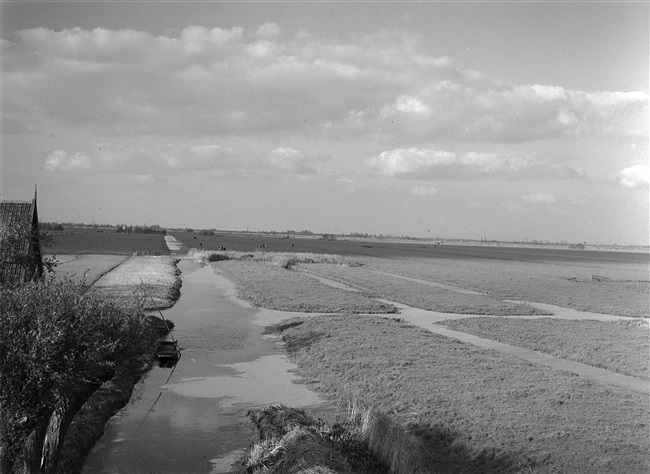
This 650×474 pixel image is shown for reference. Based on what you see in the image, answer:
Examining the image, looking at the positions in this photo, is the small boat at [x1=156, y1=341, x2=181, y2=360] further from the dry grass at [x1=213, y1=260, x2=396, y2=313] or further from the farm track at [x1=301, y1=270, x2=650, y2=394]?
the dry grass at [x1=213, y1=260, x2=396, y2=313]

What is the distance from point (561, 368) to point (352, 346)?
11896mm

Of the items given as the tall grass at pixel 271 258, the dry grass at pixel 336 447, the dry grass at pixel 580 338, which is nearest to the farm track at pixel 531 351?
the dry grass at pixel 580 338

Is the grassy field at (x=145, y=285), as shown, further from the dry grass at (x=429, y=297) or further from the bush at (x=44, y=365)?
the bush at (x=44, y=365)

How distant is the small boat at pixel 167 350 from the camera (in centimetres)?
3553

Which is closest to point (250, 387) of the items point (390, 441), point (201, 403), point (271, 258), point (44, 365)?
point (201, 403)

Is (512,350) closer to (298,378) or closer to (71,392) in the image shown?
(298,378)

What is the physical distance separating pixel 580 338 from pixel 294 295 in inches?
1244

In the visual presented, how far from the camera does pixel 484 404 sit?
Result: 24641 millimetres

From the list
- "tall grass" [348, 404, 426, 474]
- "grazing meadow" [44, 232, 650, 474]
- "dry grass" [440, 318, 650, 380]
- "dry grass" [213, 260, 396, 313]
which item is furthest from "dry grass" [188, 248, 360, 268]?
"tall grass" [348, 404, 426, 474]

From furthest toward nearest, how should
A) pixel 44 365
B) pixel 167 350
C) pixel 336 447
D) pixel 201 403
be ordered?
pixel 167 350, pixel 201 403, pixel 336 447, pixel 44 365

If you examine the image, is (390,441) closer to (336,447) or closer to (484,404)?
(336,447)

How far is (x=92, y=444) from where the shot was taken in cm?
2244

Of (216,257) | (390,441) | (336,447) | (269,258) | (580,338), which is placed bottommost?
(336,447)

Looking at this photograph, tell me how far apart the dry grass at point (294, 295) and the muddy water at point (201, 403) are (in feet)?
39.2
